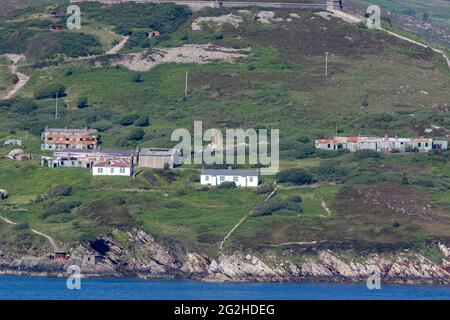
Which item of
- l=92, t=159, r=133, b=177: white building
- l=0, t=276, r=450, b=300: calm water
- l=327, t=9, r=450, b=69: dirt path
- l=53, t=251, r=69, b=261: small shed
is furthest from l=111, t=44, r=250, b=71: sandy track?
l=0, t=276, r=450, b=300: calm water

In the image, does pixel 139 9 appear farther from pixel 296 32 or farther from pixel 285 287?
pixel 285 287

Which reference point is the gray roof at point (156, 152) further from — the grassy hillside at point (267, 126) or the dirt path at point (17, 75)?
the dirt path at point (17, 75)

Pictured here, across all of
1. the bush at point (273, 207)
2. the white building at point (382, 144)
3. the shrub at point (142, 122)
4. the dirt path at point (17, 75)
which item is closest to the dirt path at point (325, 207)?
the bush at point (273, 207)

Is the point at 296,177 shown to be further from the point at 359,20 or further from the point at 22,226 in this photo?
the point at 359,20

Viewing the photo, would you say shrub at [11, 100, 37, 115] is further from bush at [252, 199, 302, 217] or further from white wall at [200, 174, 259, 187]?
bush at [252, 199, 302, 217]

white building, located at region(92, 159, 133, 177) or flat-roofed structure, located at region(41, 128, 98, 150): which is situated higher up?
white building, located at region(92, 159, 133, 177)
